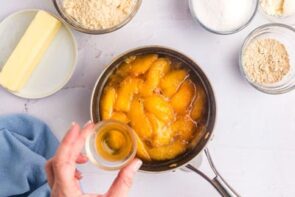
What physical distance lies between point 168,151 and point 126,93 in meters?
0.12

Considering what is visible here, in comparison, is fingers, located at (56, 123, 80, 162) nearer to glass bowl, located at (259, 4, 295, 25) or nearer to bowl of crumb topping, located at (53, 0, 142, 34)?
bowl of crumb topping, located at (53, 0, 142, 34)

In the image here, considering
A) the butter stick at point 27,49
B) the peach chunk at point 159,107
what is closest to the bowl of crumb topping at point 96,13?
the butter stick at point 27,49

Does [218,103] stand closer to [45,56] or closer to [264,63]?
[264,63]

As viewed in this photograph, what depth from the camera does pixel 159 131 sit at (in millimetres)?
896

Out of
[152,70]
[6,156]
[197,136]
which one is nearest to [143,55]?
[152,70]

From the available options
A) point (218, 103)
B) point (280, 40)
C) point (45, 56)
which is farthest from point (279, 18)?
point (45, 56)

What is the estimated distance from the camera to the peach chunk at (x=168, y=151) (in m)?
0.92

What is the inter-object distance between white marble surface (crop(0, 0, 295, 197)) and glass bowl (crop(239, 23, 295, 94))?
24 mm

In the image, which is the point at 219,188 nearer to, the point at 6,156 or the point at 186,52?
the point at 186,52

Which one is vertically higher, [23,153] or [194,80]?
[194,80]

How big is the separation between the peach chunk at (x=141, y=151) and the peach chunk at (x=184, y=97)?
0.08 meters

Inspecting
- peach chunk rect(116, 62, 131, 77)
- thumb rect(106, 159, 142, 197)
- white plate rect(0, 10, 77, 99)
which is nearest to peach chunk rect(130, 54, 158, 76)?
peach chunk rect(116, 62, 131, 77)

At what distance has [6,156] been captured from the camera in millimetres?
970

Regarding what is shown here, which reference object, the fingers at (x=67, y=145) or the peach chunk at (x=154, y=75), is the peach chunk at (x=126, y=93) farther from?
the fingers at (x=67, y=145)
